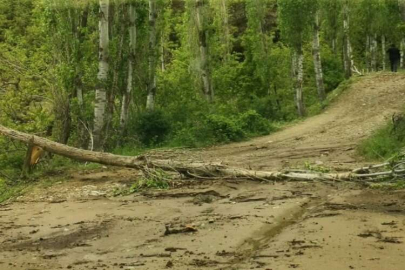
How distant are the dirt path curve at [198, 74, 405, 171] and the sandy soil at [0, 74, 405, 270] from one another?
629mm

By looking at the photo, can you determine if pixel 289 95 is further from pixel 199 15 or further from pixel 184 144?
pixel 184 144

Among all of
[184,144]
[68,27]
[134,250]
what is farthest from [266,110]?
[134,250]

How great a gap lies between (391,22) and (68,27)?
1086 inches

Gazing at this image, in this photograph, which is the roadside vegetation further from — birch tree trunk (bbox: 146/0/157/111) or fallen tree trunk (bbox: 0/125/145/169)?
fallen tree trunk (bbox: 0/125/145/169)

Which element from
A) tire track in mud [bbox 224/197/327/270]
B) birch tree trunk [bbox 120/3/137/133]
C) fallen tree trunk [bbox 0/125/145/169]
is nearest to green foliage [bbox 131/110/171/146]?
birch tree trunk [bbox 120/3/137/133]

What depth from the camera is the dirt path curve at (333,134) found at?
1595cm

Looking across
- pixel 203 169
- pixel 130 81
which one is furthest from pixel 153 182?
pixel 130 81

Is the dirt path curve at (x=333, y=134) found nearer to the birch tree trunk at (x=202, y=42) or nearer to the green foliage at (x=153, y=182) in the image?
the green foliage at (x=153, y=182)

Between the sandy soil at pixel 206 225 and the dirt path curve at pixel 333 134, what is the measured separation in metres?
0.63

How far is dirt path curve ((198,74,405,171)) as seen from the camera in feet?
52.3

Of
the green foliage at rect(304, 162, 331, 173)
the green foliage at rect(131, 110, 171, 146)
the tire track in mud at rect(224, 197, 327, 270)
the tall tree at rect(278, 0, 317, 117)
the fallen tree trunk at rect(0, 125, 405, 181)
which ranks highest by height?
the tall tree at rect(278, 0, 317, 117)

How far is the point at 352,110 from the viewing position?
25891mm

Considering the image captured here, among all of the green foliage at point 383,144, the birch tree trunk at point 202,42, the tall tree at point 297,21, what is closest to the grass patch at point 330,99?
the tall tree at point 297,21

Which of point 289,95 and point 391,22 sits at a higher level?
point 391,22
